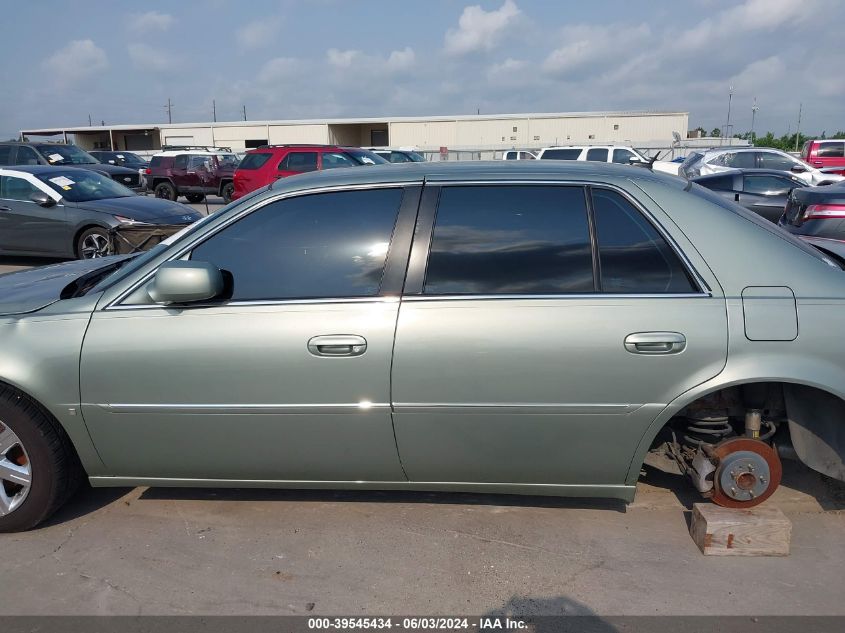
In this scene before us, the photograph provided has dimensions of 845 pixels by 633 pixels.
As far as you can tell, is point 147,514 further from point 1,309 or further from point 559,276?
point 559,276

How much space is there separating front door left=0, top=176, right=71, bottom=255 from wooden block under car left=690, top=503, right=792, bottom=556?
959cm

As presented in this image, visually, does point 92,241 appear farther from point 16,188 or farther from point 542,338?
point 542,338

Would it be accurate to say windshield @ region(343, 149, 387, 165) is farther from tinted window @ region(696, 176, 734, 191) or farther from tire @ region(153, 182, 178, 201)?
tire @ region(153, 182, 178, 201)

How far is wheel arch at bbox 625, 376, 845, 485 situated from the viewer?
2.75 m

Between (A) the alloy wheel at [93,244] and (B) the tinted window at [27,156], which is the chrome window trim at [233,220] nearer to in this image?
(A) the alloy wheel at [93,244]

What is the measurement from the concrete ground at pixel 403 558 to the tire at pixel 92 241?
22.6 feet

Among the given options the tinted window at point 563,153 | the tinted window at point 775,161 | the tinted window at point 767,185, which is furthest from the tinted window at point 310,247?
the tinted window at point 563,153

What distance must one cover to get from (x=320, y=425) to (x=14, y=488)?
1.63 m

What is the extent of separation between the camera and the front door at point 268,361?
2.85 metres

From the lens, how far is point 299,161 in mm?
16562

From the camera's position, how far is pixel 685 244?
2869mm

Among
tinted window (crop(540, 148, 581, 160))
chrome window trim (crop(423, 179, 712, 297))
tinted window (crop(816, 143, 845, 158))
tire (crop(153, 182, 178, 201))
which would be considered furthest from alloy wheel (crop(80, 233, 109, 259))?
tinted window (crop(816, 143, 845, 158))

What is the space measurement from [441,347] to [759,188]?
12.7 metres

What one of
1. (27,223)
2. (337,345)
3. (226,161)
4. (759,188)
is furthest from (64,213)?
(226,161)
